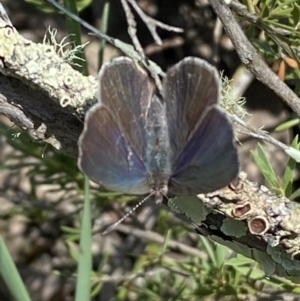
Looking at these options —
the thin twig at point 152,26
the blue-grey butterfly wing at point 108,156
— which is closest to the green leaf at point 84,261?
the blue-grey butterfly wing at point 108,156

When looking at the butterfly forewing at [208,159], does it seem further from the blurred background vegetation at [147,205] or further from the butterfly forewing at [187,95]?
the blurred background vegetation at [147,205]

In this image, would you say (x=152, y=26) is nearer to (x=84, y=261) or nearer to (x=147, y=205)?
(x=84, y=261)

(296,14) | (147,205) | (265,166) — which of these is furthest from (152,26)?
(147,205)

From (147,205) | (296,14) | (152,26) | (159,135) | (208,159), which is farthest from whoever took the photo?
(147,205)

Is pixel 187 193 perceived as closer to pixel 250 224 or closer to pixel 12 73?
pixel 250 224

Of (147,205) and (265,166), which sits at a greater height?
(265,166)
